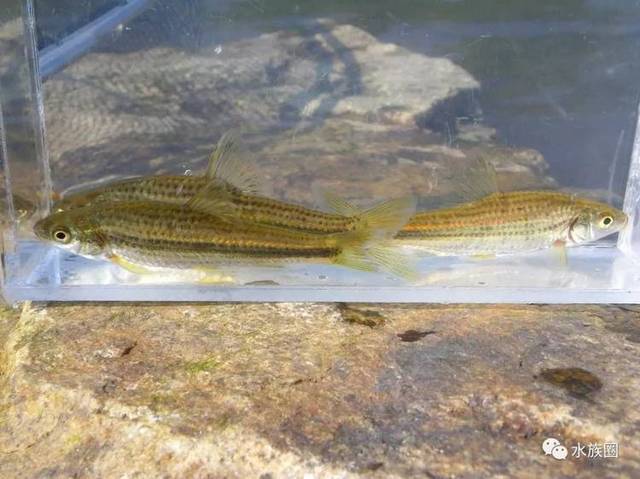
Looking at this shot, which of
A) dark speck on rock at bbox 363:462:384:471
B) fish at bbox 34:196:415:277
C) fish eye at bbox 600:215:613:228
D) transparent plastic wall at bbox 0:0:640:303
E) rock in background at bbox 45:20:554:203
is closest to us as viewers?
dark speck on rock at bbox 363:462:384:471

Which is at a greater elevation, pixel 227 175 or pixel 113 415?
pixel 227 175

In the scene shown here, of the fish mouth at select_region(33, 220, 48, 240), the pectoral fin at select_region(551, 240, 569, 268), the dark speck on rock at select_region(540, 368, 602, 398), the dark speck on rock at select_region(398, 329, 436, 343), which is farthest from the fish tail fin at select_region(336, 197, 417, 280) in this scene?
the fish mouth at select_region(33, 220, 48, 240)

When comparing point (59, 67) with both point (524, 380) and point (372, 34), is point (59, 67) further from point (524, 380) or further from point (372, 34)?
point (524, 380)

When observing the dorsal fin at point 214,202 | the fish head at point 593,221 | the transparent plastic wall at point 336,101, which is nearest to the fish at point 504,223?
the fish head at point 593,221

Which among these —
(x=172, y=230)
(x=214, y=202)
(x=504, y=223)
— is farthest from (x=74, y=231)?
(x=504, y=223)

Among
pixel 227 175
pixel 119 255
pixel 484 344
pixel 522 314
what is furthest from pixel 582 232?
pixel 119 255

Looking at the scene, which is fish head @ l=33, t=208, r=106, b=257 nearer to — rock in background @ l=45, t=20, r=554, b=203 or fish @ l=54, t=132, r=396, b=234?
fish @ l=54, t=132, r=396, b=234

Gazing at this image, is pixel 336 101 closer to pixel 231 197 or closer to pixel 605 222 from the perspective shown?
pixel 231 197
